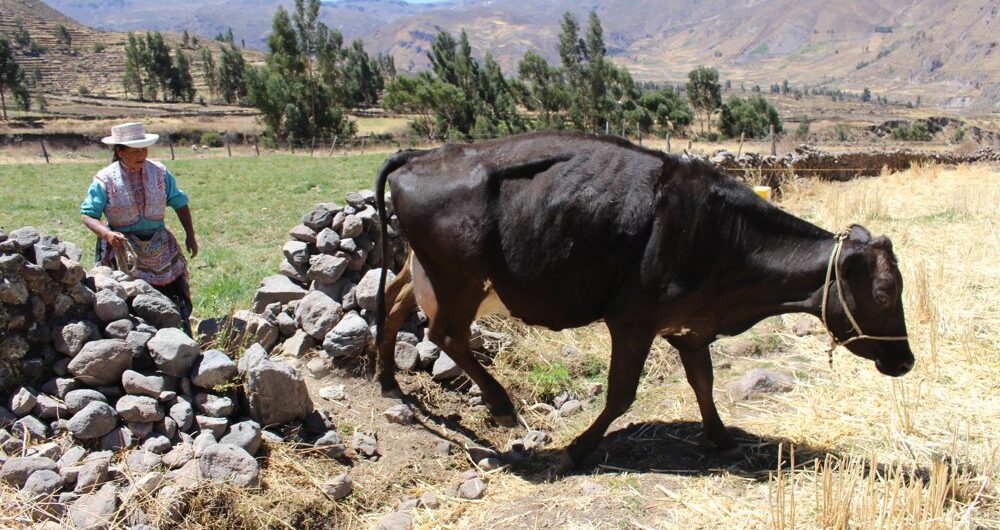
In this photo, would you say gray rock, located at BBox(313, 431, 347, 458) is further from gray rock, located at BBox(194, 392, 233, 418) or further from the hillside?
the hillside

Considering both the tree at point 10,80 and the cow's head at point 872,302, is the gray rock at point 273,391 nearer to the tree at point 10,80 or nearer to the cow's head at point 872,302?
the cow's head at point 872,302

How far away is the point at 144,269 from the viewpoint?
5.68m

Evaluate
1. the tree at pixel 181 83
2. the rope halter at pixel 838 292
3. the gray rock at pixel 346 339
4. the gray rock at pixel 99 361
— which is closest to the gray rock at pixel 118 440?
the gray rock at pixel 99 361

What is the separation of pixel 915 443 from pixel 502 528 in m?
2.76

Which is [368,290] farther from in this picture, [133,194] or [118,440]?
[118,440]

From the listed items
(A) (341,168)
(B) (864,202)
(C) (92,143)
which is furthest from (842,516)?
(C) (92,143)

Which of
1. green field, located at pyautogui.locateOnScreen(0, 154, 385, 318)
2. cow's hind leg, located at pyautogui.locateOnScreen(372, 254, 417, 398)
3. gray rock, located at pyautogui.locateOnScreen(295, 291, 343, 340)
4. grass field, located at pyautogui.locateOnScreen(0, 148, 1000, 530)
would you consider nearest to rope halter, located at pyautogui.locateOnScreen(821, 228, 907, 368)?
grass field, located at pyautogui.locateOnScreen(0, 148, 1000, 530)

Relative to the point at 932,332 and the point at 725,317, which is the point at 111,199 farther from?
the point at 932,332

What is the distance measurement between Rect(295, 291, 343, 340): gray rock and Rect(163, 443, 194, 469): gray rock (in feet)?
6.31

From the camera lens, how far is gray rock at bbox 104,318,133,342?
486 centimetres

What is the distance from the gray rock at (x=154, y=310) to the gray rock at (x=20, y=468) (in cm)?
135

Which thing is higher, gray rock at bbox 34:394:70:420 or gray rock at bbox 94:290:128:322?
gray rock at bbox 94:290:128:322

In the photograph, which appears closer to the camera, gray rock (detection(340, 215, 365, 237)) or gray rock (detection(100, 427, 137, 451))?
gray rock (detection(100, 427, 137, 451))

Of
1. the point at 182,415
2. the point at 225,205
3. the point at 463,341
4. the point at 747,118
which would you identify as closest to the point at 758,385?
the point at 463,341
